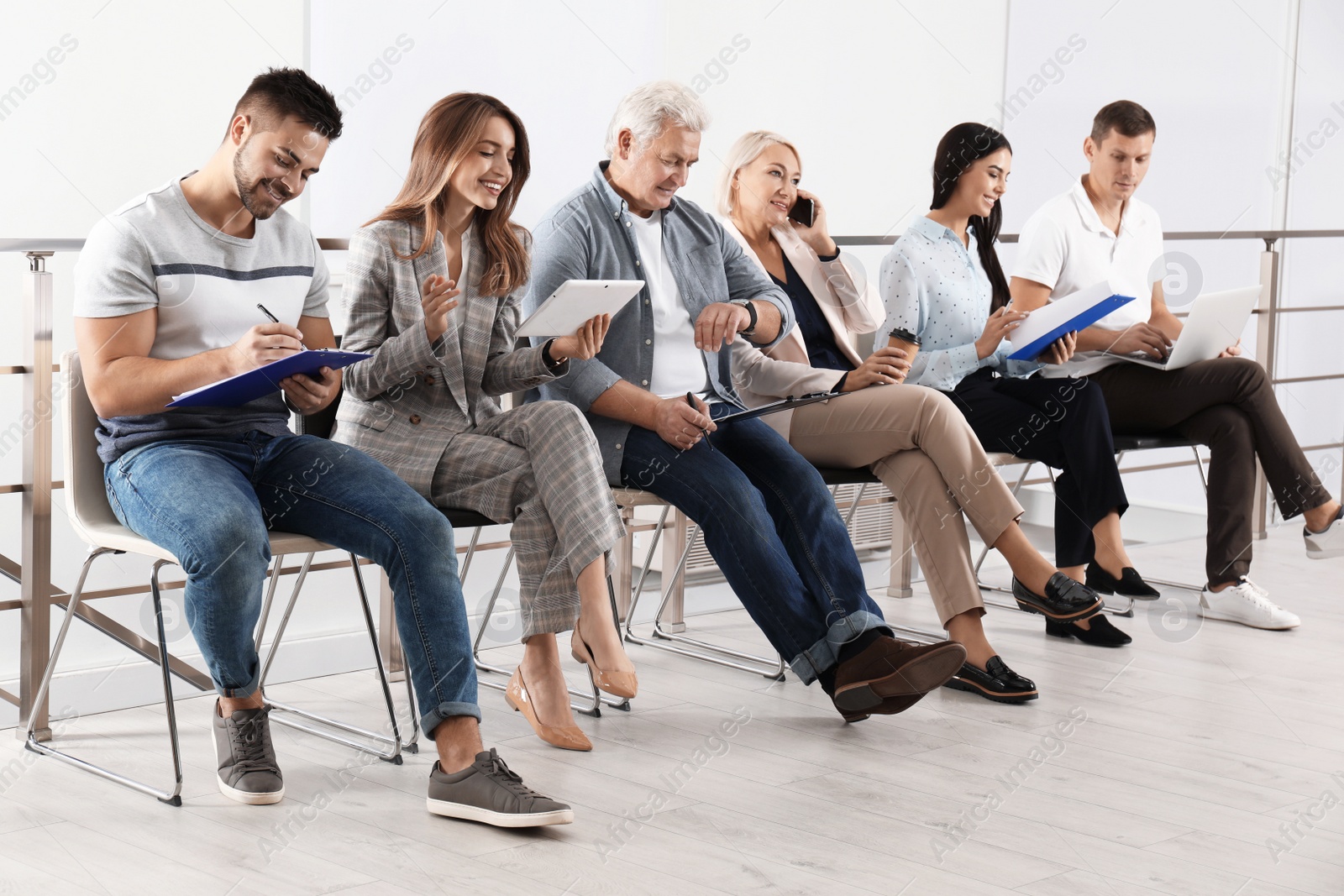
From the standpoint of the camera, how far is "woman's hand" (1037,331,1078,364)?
9.68 feet

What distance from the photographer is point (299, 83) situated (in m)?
1.94

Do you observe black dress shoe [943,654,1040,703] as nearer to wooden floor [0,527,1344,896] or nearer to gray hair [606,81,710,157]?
wooden floor [0,527,1344,896]

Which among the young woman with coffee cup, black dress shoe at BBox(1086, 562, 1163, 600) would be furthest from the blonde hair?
black dress shoe at BBox(1086, 562, 1163, 600)

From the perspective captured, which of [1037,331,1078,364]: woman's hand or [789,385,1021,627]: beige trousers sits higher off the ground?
[1037,331,1078,364]: woman's hand

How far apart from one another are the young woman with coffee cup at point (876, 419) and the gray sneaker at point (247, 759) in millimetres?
1139

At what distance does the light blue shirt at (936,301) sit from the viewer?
9.33 feet

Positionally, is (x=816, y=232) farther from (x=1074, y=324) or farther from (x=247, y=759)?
(x=247, y=759)

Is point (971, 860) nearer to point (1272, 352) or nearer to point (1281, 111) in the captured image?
point (1272, 352)

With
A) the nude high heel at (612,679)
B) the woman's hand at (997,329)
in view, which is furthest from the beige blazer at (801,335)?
the nude high heel at (612,679)

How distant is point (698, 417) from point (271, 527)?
712 millimetres

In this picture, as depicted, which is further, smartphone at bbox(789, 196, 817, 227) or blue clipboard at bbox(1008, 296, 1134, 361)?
smartphone at bbox(789, 196, 817, 227)

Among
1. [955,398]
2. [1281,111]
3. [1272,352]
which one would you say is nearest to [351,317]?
[955,398]

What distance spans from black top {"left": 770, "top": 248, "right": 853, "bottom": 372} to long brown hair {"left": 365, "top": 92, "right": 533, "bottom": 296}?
0.70m

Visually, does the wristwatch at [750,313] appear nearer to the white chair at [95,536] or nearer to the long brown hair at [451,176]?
the long brown hair at [451,176]
